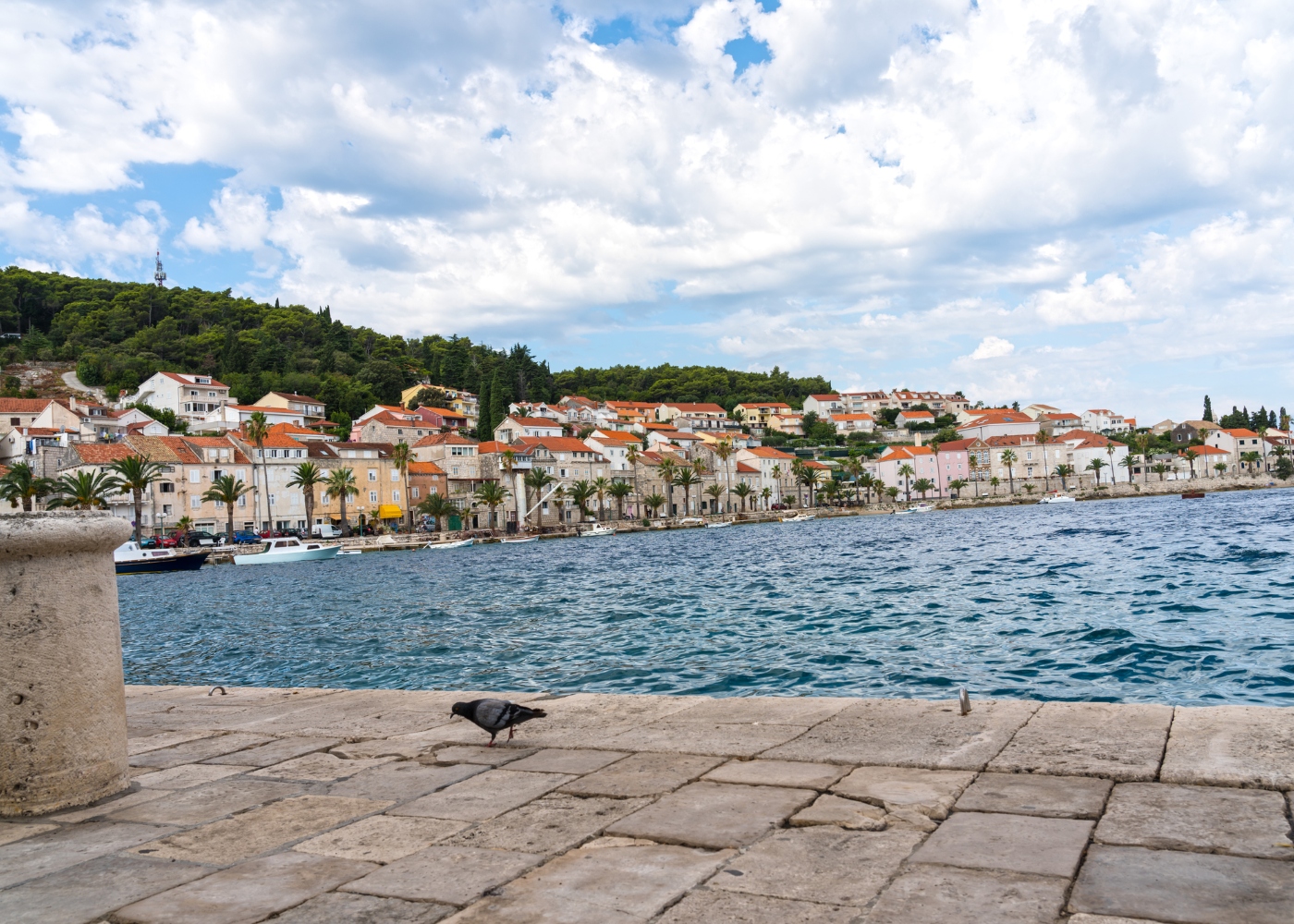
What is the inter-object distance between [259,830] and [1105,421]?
203861 mm

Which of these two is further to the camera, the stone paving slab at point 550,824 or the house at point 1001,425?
the house at point 1001,425

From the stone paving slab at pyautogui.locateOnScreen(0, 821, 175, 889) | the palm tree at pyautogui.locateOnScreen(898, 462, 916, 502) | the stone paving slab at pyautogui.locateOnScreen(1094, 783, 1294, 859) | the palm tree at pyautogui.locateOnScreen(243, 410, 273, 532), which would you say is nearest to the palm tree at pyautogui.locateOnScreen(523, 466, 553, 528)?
the palm tree at pyautogui.locateOnScreen(243, 410, 273, 532)

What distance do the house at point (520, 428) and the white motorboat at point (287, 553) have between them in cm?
3789

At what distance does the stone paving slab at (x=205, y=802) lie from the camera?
4609mm

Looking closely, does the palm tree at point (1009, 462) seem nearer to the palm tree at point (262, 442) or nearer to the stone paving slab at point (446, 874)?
the palm tree at point (262, 442)

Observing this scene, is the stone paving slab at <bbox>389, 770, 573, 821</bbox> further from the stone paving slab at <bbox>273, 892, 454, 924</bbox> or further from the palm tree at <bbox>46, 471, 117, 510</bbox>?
the palm tree at <bbox>46, 471, 117, 510</bbox>

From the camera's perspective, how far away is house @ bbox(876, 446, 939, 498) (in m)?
138

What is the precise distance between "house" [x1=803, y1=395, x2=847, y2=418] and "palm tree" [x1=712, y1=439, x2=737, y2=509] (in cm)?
5730

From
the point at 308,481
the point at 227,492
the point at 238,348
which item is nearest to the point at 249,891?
the point at 227,492

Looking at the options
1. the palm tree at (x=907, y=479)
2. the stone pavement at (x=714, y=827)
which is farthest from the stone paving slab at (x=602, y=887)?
the palm tree at (x=907, y=479)

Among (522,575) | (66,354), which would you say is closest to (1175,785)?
(522,575)

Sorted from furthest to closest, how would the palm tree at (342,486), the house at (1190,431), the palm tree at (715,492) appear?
the house at (1190,431) → the palm tree at (715,492) → the palm tree at (342,486)

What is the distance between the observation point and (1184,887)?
122 inches

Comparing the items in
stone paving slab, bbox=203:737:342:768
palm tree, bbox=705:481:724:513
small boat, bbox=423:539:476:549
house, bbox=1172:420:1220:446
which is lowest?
small boat, bbox=423:539:476:549
